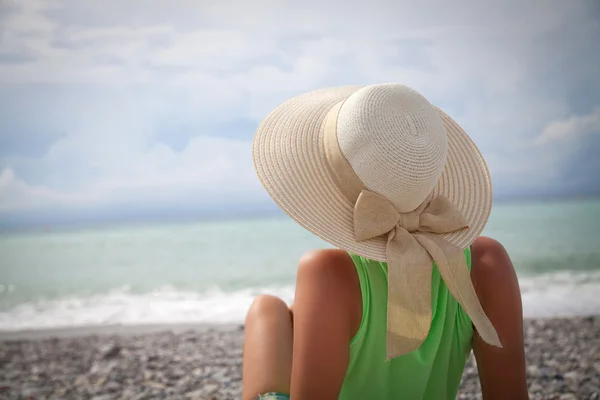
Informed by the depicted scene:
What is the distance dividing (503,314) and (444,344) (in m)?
0.18

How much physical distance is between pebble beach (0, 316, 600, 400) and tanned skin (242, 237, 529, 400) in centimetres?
173

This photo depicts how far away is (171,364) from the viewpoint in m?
3.71

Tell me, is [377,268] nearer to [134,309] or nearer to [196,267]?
[134,309]

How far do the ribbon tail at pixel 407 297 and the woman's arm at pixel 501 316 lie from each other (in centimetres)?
18

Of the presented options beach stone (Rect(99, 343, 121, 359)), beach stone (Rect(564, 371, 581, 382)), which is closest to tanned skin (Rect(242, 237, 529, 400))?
beach stone (Rect(564, 371, 581, 382))

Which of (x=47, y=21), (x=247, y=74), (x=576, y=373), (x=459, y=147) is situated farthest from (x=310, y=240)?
(x=459, y=147)

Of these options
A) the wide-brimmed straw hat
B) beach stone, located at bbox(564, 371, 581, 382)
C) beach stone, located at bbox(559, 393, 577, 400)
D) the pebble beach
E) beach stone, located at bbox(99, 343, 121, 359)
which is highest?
the wide-brimmed straw hat

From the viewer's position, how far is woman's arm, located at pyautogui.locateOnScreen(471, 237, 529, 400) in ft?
4.08

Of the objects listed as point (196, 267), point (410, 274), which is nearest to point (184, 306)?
point (196, 267)

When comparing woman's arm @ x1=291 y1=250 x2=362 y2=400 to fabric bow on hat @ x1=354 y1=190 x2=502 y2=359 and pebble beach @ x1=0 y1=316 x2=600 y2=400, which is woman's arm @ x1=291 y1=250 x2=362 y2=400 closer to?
fabric bow on hat @ x1=354 y1=190 x2=502 y2=359

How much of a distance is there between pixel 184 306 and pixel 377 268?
266 inches

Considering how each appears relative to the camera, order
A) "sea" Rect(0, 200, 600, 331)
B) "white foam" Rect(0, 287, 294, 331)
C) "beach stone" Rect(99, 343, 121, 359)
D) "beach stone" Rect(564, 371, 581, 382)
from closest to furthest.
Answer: "beach stone" Rect(564, 371, 581, 382) < "beach stone" Rect(99, 343, 121, 359) < "white foam" Rect(0, 287, 294, 331) < "sea" Rect(0, 200, 600, 331)

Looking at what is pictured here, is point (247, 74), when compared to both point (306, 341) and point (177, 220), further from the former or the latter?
point (306, 341)

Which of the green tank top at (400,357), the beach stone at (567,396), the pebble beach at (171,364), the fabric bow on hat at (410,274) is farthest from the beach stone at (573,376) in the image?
the fabric bow on hat at (410,274)
